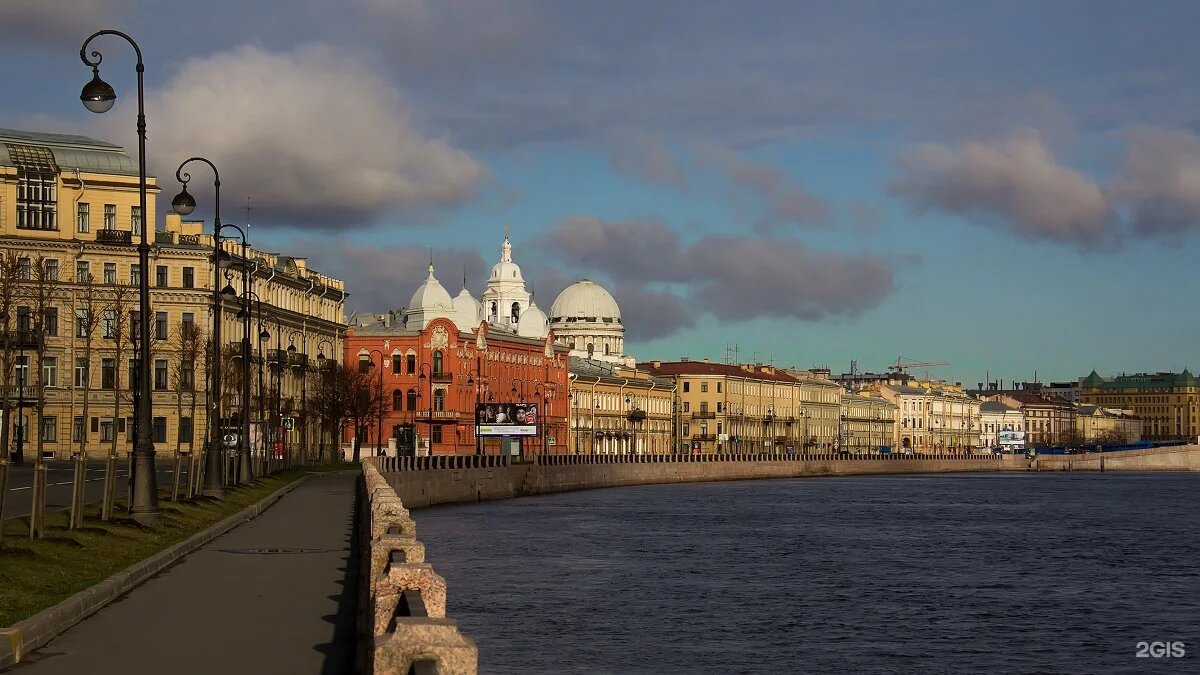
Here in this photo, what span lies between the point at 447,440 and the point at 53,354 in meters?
49.5

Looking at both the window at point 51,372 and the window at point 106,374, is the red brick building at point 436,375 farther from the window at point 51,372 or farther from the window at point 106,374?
the window at point 51,372

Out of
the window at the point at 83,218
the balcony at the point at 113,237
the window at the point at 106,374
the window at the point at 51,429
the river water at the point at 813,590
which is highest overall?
the window at the point at 83,218

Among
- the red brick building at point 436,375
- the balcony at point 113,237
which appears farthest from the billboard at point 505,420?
the balcony at point 113,237

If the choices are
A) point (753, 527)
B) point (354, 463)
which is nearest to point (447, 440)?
point (354, 463)

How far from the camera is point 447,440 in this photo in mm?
142750

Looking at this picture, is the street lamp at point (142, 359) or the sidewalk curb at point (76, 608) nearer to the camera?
the sidewalk curb at point (76, 608)

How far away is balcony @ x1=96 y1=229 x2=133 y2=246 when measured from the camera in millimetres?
98000

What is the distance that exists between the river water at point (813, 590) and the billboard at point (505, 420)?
125ft

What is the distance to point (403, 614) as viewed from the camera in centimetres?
1290

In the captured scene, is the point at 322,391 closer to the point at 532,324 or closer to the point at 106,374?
the point at 106,374

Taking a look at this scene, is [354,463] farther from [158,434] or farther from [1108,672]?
[1108,672]

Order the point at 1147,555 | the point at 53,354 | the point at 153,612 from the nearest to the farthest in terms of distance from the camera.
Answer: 1. the point at 153,612
2. the point at 1147,555
3. the point at 53,354

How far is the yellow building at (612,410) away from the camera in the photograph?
174 m

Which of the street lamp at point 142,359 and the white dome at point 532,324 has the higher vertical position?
the white dome at point 532,324
